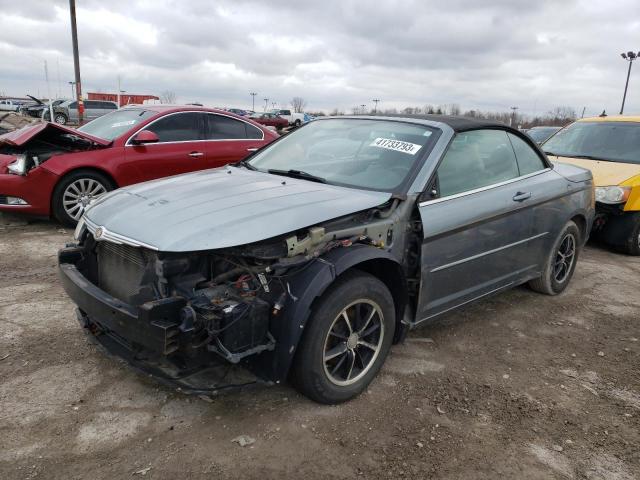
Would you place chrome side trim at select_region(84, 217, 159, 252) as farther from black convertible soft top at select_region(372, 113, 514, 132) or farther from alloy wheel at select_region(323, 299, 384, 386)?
black convertible soft top at select_region(372, 113, 514, 132)

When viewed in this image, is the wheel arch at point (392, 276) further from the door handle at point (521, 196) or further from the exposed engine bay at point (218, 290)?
the door handle at point (521, 196)

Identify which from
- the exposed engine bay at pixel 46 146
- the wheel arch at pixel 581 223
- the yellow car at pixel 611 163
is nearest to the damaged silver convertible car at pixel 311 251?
the wheel arch at pixel 581 223

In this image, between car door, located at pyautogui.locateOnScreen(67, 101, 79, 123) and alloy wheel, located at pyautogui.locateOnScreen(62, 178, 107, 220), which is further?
car door, located at pyautogui.locateOnScreen(67, 101, 79, 123)

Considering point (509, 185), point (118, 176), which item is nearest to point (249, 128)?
point (118, 176)

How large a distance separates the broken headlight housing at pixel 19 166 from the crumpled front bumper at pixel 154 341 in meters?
3.94

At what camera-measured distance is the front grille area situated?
8.80 feet

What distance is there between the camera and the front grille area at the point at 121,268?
106 inches

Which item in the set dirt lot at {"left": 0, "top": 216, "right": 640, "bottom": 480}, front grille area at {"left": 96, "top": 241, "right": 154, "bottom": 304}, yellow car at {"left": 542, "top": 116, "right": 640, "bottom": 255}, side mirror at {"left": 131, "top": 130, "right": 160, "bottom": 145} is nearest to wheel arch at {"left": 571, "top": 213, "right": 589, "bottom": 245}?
yellow car at {"left": 542, "top": 116, "right": 640, "bottom": 255}

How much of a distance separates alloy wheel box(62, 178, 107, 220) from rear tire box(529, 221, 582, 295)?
5227 mm

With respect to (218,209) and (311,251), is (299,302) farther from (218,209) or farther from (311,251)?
(218,209)

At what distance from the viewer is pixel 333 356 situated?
2.84 m

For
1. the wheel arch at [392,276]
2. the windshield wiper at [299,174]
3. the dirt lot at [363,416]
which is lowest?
the dirt lot at [363,416]

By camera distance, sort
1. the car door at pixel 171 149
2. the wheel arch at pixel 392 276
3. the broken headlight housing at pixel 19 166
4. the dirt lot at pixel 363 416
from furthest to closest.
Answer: the car door at pixel 171 149 < the broken headlight housing at pixel 19 166 < the wheel arch at pixel 392 276 < the dirt lot at pixel 363 416

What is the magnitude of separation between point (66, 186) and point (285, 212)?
4.68 m
